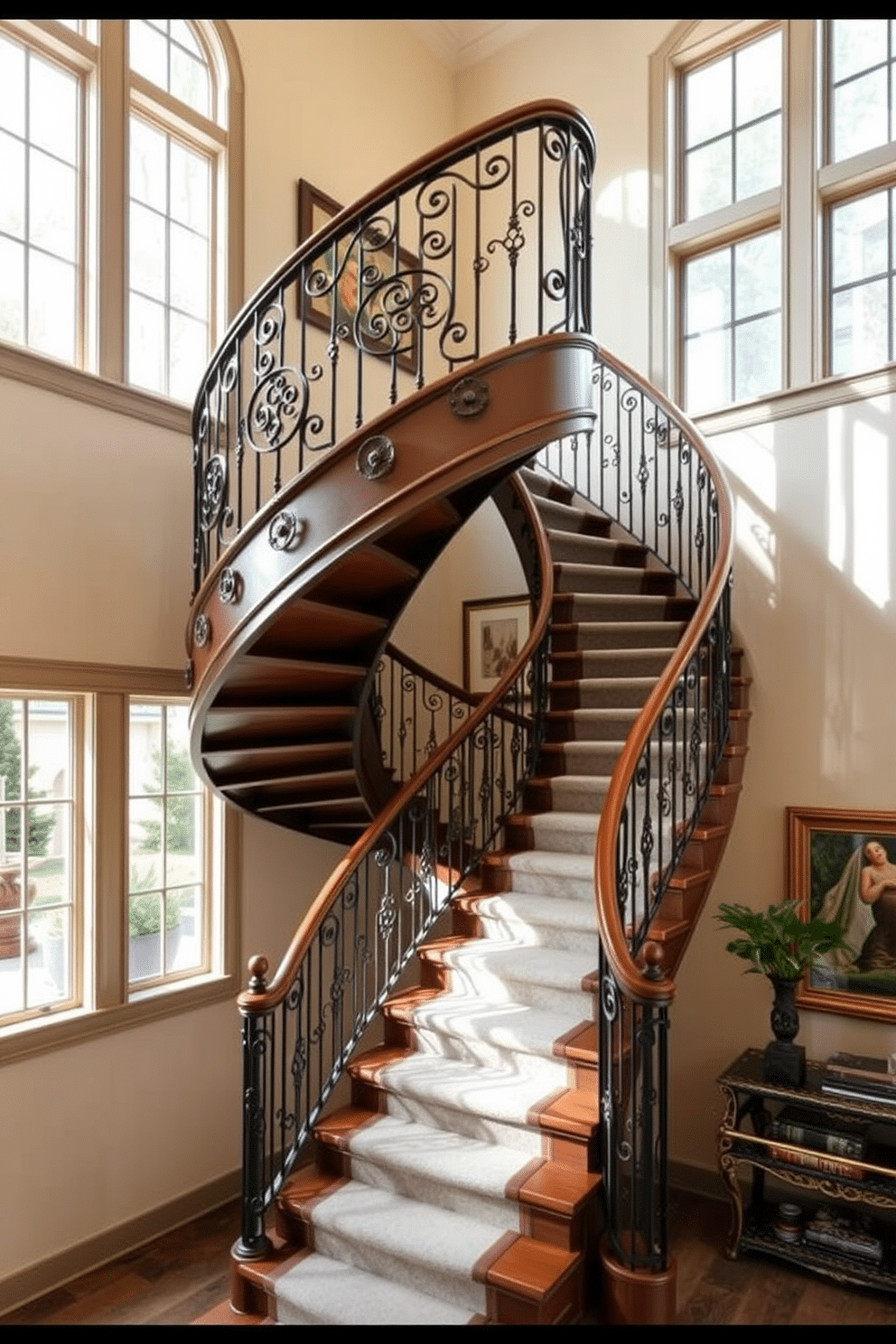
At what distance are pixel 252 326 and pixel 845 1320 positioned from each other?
4.31m

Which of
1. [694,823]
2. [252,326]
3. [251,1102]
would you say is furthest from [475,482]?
[251,1102]

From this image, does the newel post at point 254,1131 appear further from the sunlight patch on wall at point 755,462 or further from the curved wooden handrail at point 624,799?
the sunlight patch on wall at point 755,462

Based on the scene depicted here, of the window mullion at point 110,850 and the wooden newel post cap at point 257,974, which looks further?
the window mullion at point 110,850

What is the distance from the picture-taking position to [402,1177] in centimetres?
309

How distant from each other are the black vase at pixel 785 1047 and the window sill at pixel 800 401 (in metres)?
2.71

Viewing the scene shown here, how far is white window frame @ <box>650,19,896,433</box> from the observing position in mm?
4656

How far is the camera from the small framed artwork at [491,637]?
578 cm

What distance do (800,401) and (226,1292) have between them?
15.4ft

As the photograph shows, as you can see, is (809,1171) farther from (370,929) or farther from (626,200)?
(626,200)

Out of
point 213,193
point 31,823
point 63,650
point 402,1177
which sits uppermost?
point 213,193

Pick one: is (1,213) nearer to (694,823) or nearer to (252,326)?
(252,326)

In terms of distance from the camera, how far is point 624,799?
314cm

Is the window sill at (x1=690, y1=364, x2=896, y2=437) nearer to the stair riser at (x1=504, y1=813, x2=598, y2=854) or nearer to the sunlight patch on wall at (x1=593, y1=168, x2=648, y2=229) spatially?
the sunlight patch on wall at (x1=593, y1=168, x2=648, y2=229)

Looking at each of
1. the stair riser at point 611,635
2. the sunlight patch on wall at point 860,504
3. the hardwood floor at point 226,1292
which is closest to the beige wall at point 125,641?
the hardwood floor at point 226,1292
